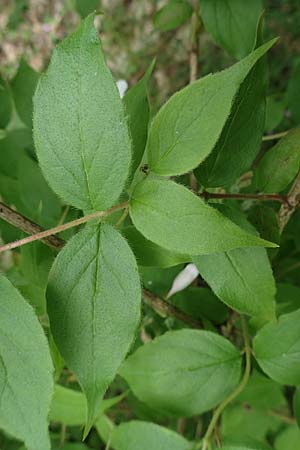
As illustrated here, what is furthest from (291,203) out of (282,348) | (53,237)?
(53,237)

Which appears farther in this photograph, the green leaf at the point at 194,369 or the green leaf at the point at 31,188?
the green leaf at the point at 31,188

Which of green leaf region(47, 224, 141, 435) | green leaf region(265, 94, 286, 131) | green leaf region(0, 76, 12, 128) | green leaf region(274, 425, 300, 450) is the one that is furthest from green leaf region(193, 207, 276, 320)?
green leaf region(274, 425, 300, 450)

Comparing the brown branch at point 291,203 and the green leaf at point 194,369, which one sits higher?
the brown branch at point 291,203

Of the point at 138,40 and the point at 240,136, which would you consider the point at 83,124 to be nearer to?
the point at 240,136

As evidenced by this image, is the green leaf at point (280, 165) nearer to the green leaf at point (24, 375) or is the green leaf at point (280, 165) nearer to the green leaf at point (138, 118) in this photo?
the green leaf at point (138, 118)

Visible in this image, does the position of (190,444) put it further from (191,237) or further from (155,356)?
(191,237)

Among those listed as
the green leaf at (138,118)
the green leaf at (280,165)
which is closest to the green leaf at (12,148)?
the green leaf at (138,118)
